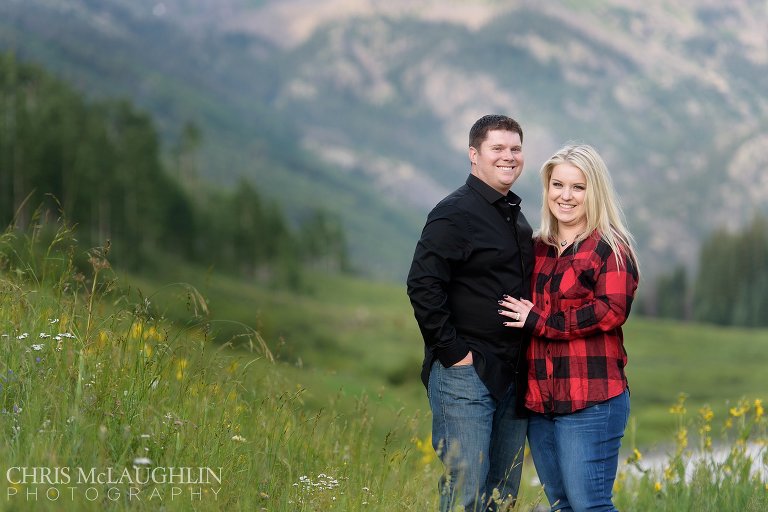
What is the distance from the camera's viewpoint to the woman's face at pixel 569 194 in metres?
5.89

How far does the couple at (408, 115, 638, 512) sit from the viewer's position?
5.63 metres

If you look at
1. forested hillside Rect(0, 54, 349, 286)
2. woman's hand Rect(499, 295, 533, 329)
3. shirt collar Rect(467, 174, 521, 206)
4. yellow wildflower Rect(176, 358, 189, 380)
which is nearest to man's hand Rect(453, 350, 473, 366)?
woman's hand Rect(499, 295, 533, 329)

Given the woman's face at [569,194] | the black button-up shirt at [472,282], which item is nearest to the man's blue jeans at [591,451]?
the black button-up shirt at [472,282]

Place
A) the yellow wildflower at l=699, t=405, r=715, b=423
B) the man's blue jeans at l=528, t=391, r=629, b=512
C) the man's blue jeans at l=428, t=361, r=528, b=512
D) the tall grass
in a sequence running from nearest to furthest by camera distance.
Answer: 1. the tall grass
2. the man's blue jeans at l=528, t=391, r=629, b=512
3. the man's blue jeans at l=428, t=361, r=528, b=512
4. the yellow wildflower at l=699, t=405, r=715, b=423

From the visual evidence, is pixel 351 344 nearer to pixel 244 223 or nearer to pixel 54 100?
pixel 244 223

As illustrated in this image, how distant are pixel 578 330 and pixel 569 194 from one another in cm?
105

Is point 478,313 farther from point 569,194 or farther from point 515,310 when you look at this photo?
point 569,194

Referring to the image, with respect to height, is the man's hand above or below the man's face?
below

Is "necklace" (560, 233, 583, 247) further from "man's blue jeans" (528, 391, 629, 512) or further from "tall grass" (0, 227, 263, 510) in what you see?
"tall grass" (0, 227, 263, 510)

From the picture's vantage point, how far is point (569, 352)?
5785 millimetres

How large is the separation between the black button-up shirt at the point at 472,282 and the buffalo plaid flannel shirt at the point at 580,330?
23 centimetres

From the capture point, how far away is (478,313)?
234 inches

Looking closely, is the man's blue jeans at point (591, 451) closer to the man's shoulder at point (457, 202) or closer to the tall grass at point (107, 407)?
the man's shoulder at point (457, 202)

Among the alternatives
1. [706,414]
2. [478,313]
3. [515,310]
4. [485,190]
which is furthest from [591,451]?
[485,190]
